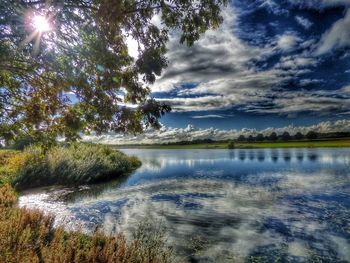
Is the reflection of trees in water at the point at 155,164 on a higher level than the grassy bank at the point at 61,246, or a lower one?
lower

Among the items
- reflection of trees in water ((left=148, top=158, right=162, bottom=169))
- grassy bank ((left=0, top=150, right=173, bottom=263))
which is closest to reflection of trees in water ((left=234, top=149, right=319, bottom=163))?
reflection of trees in water ((left=148, top=158, right=162, bottom=169))

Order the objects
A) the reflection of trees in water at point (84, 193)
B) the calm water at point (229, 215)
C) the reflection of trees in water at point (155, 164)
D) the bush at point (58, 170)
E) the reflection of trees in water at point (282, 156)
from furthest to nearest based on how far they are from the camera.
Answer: the reflection of trees in water at point (282, 156)
the reflection of trees in water at point (155, 164)
the bush at point (58, 170)
the reflection of trees in water at point (84, 193)
the calm water at point (229, 215)

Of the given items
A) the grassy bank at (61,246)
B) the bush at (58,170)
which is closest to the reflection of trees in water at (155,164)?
the bush at (58,170)

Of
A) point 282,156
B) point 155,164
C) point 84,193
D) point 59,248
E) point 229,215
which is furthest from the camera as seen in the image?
point 282,156

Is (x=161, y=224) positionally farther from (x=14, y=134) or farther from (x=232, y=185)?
(x=232, y=185)

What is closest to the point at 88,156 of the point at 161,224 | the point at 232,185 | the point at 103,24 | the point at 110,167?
the point at 110,167

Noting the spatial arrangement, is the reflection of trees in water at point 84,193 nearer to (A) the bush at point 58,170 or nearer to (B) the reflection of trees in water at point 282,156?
(A) the bush at point 58,170

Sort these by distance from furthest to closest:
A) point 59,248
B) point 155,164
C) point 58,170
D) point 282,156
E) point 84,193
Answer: point 282,156
point 155,164
point 58,170
point 84,193
point 59,248

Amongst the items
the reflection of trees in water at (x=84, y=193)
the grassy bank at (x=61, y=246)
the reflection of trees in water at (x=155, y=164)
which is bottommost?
the reflection of trees in water at (x=155, y=164)

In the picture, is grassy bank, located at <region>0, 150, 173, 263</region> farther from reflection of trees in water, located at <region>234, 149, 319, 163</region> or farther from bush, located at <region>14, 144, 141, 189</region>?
reflection of trees in water, located at <region>234, 149, 319, 163</region>

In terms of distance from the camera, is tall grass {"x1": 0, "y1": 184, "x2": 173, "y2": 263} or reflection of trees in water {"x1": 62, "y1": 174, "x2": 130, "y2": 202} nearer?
tall grass {"x1": 0, "y1": 184, "x2": 173, "y2": 263}

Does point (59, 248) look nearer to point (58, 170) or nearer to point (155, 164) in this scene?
point (58, 170)

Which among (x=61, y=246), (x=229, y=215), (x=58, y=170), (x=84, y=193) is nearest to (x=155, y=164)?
(x=58, y=170)

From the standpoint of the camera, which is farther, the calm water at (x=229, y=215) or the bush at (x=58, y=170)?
the bush at (x=58, y=170)
